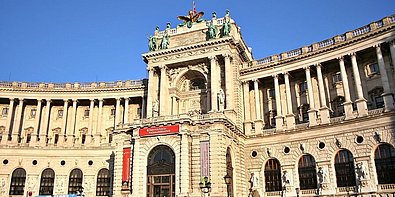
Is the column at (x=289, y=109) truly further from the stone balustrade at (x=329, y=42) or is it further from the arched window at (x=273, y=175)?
the arched window at (x=273, y=175)

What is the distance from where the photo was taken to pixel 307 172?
43750mm

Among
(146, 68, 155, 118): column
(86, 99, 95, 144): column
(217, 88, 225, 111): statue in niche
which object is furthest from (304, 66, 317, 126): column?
(86, 99, 95, 144): column

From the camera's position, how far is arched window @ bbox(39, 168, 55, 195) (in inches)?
2106

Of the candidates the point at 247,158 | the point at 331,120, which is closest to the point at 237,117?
the point at 247,158

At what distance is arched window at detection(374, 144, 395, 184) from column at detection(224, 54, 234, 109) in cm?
1744

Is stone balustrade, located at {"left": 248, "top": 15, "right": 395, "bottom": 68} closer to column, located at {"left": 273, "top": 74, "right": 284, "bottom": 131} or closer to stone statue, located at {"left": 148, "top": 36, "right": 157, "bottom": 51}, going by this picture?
column, located at {"left": 273, "top": 74, "right": 284, "bottom": 131}

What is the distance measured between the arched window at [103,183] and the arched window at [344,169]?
3125 centimetres

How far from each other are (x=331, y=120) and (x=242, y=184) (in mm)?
12929

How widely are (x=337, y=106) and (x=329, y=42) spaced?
7976 millimetres

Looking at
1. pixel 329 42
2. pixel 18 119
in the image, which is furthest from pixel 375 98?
pixel 18 119

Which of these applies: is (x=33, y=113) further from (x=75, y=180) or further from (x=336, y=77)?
(x=336, y=77)

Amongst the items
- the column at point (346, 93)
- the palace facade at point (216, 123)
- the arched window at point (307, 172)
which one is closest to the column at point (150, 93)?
the palace facade at point (216, 123)

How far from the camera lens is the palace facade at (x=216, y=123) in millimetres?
40781

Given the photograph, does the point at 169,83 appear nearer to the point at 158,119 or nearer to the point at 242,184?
the point at 158,119
